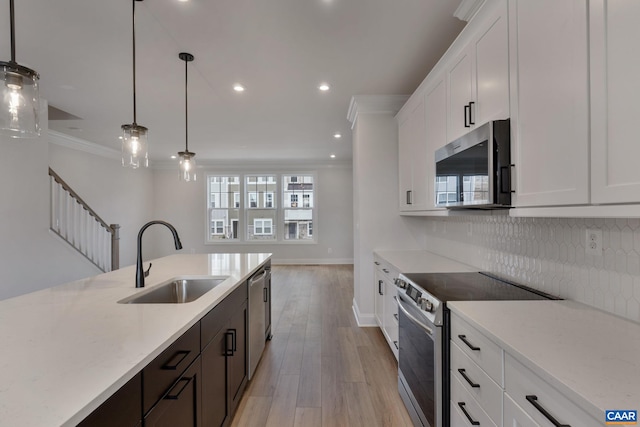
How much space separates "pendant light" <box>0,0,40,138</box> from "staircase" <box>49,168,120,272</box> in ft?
10.6

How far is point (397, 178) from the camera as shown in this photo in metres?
3.52

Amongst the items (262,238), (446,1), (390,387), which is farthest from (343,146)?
(390,387)

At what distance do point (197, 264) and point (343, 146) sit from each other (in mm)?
4101

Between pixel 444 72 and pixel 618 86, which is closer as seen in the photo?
pixel 618 86

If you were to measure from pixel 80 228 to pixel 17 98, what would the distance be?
4.03m

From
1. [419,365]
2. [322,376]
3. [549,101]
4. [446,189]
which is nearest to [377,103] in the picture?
[446,189]

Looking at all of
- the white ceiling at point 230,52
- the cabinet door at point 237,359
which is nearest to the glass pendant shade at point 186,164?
the white ceiling at point 230,52

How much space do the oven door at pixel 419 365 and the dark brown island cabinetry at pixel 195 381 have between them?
1.15m

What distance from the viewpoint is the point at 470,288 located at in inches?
70.2

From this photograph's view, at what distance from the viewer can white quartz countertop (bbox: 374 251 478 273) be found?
7.74 feet

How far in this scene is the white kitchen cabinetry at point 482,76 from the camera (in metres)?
1.51

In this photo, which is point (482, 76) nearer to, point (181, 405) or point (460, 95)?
point (460, 95)

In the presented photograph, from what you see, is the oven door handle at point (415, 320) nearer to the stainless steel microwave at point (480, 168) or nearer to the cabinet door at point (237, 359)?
the stainless steel microwave at point (480, 168)

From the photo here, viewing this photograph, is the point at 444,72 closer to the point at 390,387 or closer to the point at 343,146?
the point at 390,387
